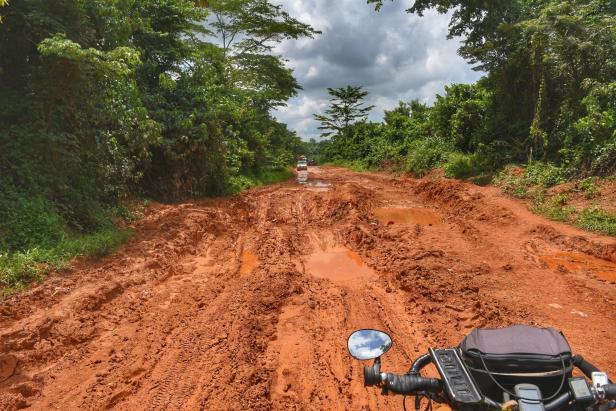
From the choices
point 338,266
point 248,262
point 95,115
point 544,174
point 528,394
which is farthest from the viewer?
point 544,174

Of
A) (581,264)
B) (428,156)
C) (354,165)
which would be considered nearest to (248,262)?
(581,264)

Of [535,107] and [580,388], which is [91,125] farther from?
[535,107]

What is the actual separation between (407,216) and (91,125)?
8357 millimetres

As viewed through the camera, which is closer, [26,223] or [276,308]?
[276,308]

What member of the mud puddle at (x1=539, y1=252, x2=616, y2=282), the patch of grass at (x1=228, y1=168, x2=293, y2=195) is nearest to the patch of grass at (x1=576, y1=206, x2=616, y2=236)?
the mud puddle at (x1=539, y1=252, x2=616, y2=282)

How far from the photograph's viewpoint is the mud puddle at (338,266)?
7.10m

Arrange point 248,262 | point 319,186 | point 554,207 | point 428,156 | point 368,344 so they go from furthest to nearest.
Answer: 1. point 428,156
2. point 319,186
3. point 554,207
4. point 248,262
5. point 368,344

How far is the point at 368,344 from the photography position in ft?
6.72

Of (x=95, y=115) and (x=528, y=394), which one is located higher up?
(x=95, y=115)

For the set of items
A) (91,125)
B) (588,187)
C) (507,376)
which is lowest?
(588,187)

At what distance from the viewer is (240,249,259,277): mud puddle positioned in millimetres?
7373

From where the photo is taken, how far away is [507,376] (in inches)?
71.2

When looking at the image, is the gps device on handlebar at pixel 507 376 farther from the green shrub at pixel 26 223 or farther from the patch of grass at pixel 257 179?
the patch of grass at pixel 257 179

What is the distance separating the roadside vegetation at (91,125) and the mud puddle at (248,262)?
7.88 ft
